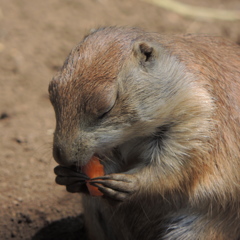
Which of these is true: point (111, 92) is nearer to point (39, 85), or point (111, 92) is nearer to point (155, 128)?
point (155, 128)

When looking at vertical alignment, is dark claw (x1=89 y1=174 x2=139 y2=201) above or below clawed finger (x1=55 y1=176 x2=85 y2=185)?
above

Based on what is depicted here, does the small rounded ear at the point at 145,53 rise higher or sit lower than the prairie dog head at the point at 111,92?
higher

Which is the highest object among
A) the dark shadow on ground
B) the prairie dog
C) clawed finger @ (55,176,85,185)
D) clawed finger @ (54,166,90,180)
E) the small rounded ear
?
the small rounded ear

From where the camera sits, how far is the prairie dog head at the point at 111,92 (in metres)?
3.05

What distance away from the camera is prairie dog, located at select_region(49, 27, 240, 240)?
3086 millimetres

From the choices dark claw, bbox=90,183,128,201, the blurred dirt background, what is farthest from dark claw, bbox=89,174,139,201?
the blurred dirt background

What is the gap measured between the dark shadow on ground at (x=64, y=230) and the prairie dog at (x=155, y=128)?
70 cm

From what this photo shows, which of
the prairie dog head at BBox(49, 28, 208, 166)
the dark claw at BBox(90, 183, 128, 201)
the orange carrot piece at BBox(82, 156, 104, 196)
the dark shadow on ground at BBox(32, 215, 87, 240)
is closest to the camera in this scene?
the prairie dog head at BBox(49, 28, 208, 166)

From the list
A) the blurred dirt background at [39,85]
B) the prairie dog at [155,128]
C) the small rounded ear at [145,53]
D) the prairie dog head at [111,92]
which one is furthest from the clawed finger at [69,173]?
the small rounded ear at [145,53]

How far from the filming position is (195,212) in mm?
3520

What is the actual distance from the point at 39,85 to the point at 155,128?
2748mm

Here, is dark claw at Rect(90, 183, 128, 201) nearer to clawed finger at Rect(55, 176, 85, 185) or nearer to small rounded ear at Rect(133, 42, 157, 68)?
clawed finger at Rect(55, 176, 85, 185)

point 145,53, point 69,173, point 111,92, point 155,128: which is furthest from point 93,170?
point 145,53

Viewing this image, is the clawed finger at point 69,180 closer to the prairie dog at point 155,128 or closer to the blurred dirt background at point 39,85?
the prairie dog at point 155,128
